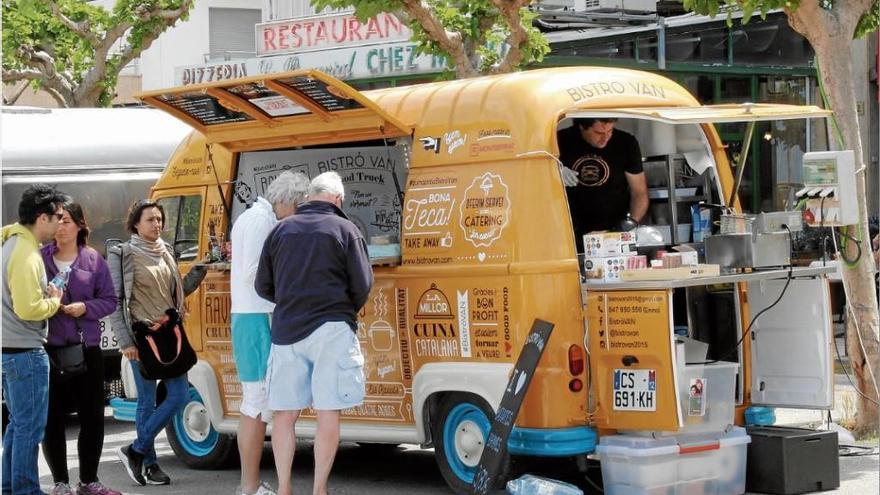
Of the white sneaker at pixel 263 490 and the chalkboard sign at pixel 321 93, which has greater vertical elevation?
the chalkboard sign at pixel 321 93

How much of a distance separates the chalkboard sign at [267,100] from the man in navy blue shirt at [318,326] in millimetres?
1376

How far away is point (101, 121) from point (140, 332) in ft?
17.0

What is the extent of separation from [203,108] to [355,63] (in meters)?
11.2

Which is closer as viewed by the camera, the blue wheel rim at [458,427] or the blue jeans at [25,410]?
the blue jeans at [25,410]

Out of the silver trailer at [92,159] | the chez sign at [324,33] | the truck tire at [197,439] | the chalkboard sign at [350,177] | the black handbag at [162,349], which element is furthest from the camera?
the chez sign at [324,33]

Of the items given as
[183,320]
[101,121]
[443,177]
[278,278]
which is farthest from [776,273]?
[101,121]

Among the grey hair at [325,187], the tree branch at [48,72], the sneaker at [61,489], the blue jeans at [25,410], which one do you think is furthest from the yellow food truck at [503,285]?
the tree branch at [48,72]

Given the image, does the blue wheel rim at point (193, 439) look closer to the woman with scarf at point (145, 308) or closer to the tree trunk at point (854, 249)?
the woman with scarf at point (145, 308)

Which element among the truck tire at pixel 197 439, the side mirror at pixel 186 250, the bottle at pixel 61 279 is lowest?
the truck tire at pixel 197 439

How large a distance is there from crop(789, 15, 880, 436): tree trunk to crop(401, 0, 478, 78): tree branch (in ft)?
12.2

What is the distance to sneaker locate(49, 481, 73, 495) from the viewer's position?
8.97m

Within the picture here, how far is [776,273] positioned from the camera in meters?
8.88

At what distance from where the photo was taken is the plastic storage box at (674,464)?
8242 millimetres

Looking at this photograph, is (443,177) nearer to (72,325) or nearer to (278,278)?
(278,278)
